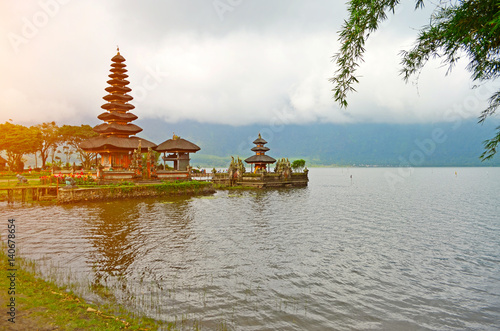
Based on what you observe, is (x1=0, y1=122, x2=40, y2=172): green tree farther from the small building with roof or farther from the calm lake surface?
the calm lake surface

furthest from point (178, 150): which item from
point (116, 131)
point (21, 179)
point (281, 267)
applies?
point (281, 267)

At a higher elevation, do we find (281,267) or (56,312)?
(56,312)

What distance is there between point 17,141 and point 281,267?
69275 mm

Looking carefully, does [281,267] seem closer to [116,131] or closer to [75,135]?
[116,131]

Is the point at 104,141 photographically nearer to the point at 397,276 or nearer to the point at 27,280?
the point at 27,280

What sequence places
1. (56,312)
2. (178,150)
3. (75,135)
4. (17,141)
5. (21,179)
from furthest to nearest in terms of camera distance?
(75,135)
(17,141)
(178,150)
(21,179)
(56,312)

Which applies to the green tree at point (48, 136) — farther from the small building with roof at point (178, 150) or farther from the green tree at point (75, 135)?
the small building with roof at point (178, 150)

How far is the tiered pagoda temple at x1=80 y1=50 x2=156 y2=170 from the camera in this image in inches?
1992

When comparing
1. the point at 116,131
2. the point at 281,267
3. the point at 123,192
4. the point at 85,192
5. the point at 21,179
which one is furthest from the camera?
the point at 116,131

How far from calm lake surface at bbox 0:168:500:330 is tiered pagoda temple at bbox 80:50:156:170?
2456cm

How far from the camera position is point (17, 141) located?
191ft

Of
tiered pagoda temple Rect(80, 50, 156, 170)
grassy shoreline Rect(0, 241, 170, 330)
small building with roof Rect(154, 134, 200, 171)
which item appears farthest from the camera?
small building with roof Rect(154, 134, 200, 171)

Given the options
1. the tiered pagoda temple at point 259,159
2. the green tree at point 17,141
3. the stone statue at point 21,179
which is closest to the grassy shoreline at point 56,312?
the stone statue at point 21,179

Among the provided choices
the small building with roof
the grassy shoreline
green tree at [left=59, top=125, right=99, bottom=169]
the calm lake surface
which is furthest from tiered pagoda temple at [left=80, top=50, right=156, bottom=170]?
the grassy shoreline
